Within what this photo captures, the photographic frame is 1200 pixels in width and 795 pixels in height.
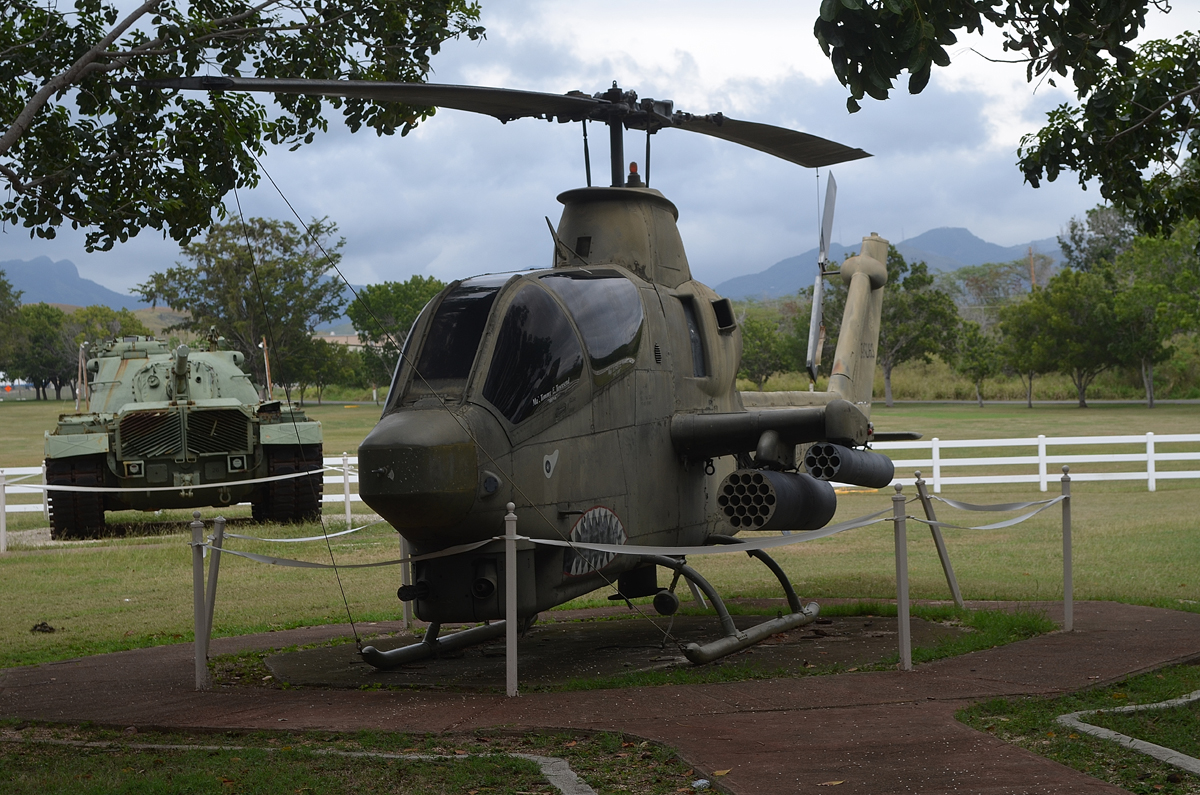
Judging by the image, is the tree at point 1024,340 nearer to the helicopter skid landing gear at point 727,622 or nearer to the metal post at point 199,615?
the helicopter skid landing gear at point 727,622

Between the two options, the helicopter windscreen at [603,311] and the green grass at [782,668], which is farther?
the helicopter windscreen at [603,311]

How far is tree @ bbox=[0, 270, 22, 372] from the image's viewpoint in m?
92.9

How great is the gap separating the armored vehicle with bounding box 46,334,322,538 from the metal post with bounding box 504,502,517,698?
11147 millimetres

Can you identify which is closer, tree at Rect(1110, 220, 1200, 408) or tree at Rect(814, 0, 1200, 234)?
tree at Rect(814, 0, 1200, 234)

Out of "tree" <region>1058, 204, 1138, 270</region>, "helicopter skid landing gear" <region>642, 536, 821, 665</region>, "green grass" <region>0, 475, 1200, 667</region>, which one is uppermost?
"tree" <region>1058, 204, 1138, 270</region>

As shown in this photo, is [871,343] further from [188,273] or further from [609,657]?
[188,273]

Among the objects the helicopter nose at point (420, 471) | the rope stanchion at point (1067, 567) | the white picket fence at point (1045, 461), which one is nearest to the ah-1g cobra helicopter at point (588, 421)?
the helicopter nose at point (420, 471)

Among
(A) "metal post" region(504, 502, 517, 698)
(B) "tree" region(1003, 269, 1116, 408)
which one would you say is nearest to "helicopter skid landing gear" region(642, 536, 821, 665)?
(A) "metal post" region(504, 502, 517, 698)

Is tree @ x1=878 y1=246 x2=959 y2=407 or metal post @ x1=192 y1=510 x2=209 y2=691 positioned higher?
tree @ x1=878 y1=246 x2=959 y2=407

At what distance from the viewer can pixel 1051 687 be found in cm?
685

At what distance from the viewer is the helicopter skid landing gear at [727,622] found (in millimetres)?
7949

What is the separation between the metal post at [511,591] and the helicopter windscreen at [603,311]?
1370 millimetres

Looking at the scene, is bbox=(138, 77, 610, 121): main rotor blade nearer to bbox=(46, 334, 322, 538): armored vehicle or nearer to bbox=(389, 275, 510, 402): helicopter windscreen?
bbox=(389, 275, 510, 402): helicopter windscreen

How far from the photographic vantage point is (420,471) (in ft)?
21.9
